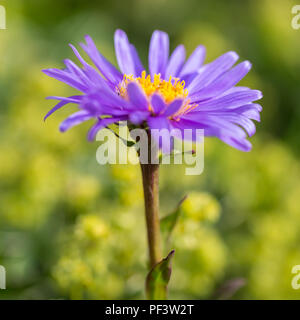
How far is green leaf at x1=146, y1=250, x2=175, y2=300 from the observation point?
1.13m

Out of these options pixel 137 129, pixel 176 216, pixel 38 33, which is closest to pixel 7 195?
pixel 176 216

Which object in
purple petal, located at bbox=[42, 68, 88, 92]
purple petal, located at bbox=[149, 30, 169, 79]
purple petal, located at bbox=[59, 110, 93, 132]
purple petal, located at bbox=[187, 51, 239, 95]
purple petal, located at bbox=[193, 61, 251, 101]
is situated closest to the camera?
purple petal, located at bbox=[59, 110, 93, 132]

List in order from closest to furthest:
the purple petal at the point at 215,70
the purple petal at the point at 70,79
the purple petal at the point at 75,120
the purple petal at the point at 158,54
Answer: the purple petal at the point at 75,120 → the purple petal at the point at 70,79 → the purple petal at the point at 215,70 → the purple petal at the point at 158,54

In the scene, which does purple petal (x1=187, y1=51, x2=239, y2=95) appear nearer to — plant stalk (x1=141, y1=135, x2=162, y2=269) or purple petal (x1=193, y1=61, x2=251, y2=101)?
purple petal (x1=193, y1=61, x2=251, y2=101)

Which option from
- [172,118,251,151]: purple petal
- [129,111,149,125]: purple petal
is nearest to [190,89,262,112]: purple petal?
[172,118,251,151]: purple petal

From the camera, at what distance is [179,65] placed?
148 cm

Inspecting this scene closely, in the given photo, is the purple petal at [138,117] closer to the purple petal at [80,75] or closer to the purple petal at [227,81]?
the purple petal at [80,75]

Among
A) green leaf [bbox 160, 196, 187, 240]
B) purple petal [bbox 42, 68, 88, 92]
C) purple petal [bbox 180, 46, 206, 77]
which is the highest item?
purple petal [bbox 180, 46, 206, 77]

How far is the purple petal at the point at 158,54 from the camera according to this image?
1434mm

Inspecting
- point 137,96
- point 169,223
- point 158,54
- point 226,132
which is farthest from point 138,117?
point 158,54

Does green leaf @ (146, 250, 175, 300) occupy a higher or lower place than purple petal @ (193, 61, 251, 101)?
lower

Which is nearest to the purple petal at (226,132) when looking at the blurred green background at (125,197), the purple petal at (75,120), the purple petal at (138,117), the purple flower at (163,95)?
the purple flower at (163,95)

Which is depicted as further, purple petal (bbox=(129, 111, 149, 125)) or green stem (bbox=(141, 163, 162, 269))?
green stem (bbox=(141, 163, 162, 269))
